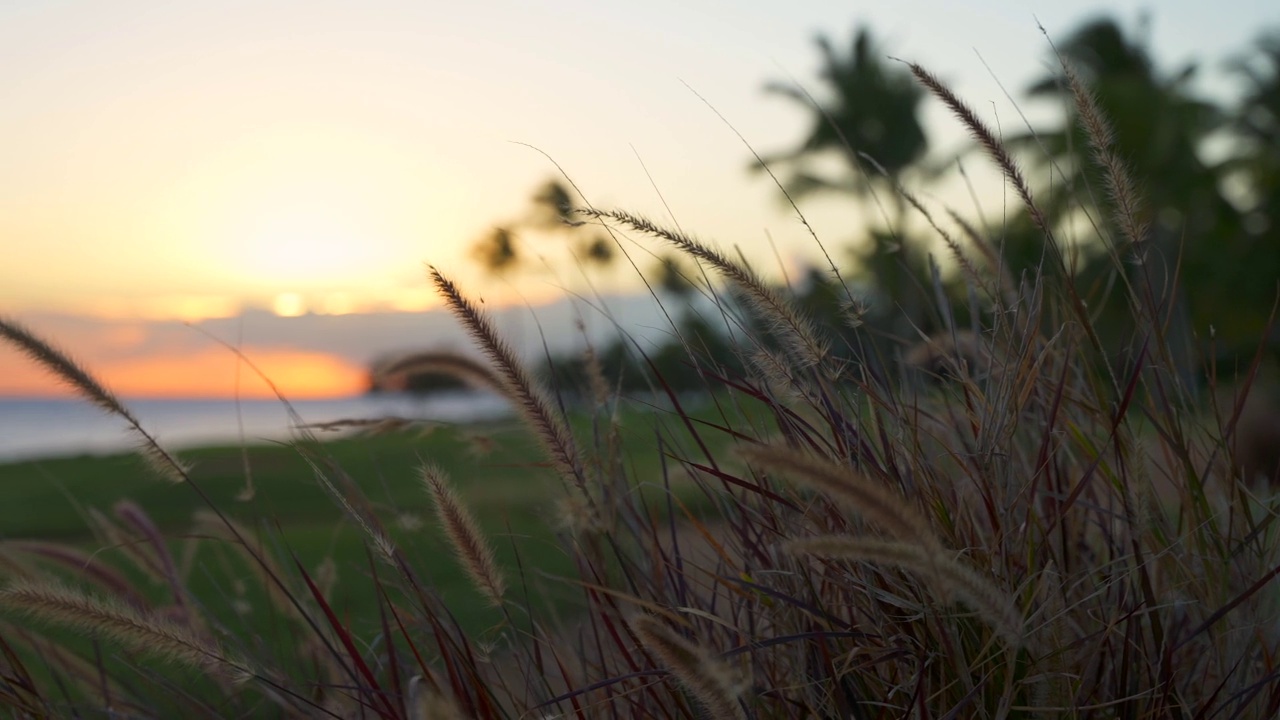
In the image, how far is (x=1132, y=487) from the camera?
1482mm

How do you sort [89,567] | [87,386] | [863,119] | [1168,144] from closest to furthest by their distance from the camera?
1. [87,386]
2. [89,567]
3. [1168,144]
4. [863,119]

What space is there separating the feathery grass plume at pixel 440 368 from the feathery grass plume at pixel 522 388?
276 mm

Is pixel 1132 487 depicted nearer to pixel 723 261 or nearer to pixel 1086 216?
pixel 1086 216

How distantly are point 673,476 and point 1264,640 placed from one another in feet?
3.23

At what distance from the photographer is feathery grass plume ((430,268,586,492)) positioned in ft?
4.43

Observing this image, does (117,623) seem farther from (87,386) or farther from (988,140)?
(988,140)

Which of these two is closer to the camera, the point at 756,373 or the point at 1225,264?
the point at 756,373

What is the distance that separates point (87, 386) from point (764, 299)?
3.53 ft

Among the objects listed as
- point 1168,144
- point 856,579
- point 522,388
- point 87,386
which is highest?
point 1168,144

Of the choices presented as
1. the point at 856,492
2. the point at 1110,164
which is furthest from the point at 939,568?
the point at 1110,164

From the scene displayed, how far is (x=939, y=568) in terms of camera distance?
35.1 inches

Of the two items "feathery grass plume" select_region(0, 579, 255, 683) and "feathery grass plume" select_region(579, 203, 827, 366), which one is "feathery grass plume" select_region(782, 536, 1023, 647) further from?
"feathery grass plume" select_region(0, 579, 255, 683)

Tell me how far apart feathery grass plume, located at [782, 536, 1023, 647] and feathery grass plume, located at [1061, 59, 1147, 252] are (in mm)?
847

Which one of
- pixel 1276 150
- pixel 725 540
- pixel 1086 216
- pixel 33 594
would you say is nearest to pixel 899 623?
pixel 725 540
